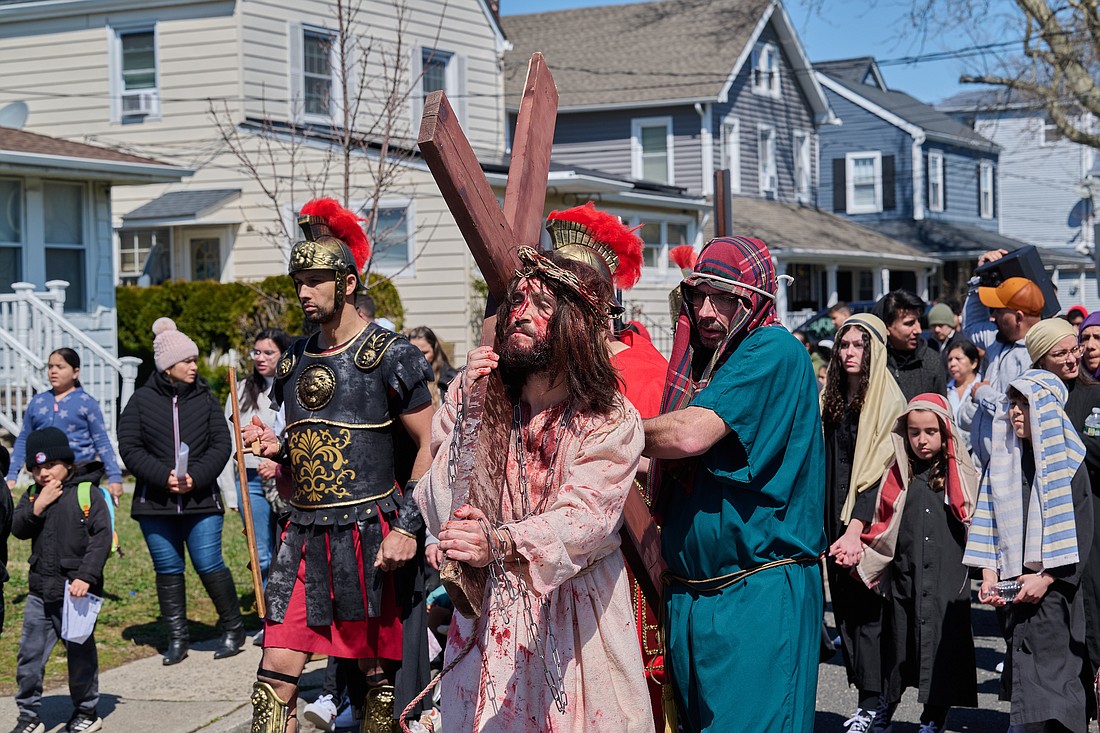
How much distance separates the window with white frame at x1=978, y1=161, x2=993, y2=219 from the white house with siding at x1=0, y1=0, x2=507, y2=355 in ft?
74.8

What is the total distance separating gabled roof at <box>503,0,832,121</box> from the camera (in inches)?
1139

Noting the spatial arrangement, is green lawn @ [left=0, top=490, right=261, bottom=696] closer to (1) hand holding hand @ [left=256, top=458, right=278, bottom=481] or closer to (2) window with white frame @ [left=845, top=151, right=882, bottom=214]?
(1) hand holding hand @ [left=256, top=458, right=278, bottom=481]

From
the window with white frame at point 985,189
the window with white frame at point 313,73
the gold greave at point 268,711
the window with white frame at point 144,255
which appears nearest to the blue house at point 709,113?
the window with white frame at point 313,73

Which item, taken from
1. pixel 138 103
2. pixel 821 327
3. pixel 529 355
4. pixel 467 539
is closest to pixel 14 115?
pixel 138 103

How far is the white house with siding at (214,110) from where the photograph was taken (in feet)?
A: 65.5

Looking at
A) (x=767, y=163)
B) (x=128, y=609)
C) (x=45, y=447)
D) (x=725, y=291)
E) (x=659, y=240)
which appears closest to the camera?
(x=725, y=291)

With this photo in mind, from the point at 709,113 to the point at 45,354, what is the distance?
17.3 m

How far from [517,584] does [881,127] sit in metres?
34.1

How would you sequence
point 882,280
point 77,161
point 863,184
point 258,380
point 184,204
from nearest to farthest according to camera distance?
point 258,380, point 77,161, point 184,204, point 882,280, point 863,184

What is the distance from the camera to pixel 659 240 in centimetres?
2538

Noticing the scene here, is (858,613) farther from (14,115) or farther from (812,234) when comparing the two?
(812,234)

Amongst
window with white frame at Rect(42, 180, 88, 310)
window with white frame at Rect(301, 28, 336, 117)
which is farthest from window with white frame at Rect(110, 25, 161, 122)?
window with white frame at Rect(42, 180, 88, 310)

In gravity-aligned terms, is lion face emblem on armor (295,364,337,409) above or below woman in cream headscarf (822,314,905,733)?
above

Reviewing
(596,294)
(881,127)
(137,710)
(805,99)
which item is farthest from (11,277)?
(881,127)
